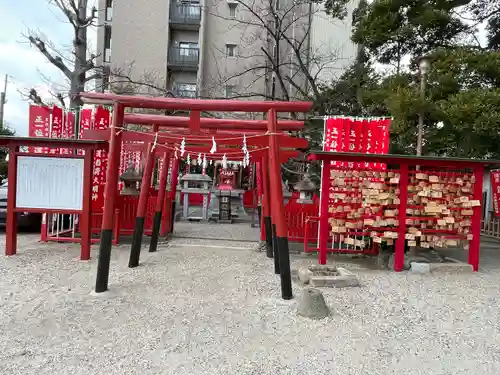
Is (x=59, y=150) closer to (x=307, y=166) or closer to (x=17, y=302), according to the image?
(x=17, y=302)

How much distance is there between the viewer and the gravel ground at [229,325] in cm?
349

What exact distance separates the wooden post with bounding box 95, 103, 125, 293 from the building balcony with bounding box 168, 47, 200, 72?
19244 millimetres

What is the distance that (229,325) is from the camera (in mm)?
4328

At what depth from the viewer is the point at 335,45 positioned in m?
17.5

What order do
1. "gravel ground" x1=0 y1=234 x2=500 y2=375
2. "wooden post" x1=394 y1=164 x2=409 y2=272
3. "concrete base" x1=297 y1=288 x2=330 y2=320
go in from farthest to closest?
"wooden post" x1=394 y1=164 x2=409 y2=272, "concrete base" x1=297 y1=288 x2=330 y2=320, "gravel ground" x1=0 y1=234 x2=500 y2=375

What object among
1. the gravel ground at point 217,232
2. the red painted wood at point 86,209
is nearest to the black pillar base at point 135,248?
the red painted wood at point 86,209

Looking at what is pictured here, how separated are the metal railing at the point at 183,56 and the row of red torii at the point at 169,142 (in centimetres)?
1563

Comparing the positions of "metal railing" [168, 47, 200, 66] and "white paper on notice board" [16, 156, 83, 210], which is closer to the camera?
"white paper on notice board" [16, 156, 83, 210]

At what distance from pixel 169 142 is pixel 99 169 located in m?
3.01

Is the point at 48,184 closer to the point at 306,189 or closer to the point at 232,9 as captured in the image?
the point at 306,189

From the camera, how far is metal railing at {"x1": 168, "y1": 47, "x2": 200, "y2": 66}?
77.3ft

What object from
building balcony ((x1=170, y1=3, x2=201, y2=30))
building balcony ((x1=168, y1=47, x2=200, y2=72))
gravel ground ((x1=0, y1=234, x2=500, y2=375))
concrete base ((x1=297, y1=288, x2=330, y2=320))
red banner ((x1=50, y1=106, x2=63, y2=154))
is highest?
building balcony ((x1=170, y1=3, x2=201, y2=30))

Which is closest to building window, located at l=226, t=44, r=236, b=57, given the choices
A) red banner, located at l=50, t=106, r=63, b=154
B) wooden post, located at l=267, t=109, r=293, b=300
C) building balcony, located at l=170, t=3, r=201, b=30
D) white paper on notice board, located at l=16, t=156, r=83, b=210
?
building balcony, located at l=170, t=3, r=201, b=30

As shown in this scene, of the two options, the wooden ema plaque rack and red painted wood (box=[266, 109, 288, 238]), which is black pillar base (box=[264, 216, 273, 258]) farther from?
red painted wood (box=[266, 109, 288, 238])
